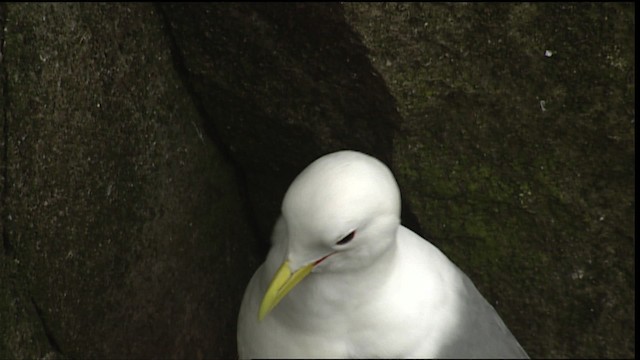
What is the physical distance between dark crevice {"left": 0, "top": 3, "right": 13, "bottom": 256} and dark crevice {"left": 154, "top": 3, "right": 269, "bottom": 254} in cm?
44

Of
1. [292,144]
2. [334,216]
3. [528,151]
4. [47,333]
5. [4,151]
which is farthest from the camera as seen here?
[292,144]

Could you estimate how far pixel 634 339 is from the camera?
87.4 inches

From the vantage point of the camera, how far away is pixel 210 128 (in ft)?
7.55

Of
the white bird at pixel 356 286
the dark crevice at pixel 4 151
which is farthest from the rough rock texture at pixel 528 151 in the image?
the dark crevice at pixel 4 151

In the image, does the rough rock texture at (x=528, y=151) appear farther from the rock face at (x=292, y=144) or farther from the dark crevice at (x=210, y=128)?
the dark crevice at (x=210, y=128)

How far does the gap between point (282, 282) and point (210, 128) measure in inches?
28.3

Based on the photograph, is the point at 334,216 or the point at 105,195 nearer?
the point at 334,216

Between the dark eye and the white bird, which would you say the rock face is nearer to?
the white bird

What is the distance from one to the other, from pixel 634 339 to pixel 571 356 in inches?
5.8

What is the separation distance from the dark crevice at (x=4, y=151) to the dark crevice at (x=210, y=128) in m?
0.44

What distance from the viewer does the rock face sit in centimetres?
188

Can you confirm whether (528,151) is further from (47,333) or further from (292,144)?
(47,333)

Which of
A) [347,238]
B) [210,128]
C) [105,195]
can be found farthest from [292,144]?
[347,238]

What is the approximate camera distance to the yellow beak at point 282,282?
5.48ft
